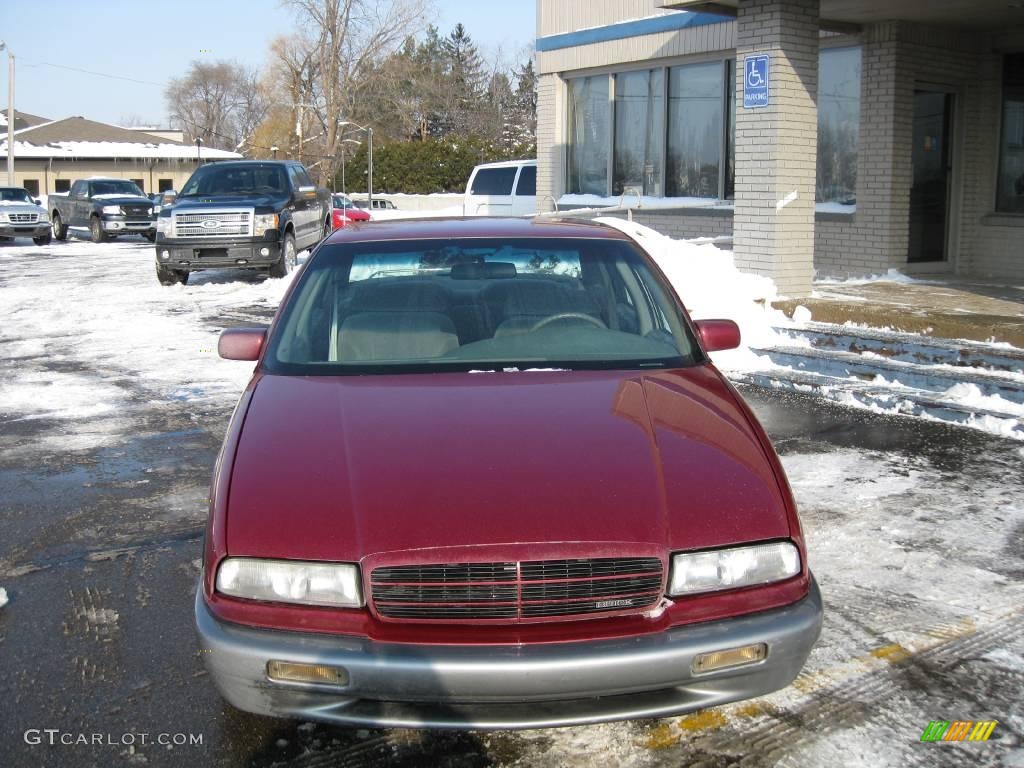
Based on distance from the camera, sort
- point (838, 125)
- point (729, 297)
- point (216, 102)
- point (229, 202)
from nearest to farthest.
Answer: point (729, 297)
point (838, 125)
point (229, 202)
point (216, 102)

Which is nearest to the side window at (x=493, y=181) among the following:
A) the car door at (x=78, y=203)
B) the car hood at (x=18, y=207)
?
the car hood at (x=18, y=207)

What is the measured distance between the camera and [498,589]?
2.79 metres

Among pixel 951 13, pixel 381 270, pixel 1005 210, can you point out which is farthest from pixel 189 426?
pixel 1005 210

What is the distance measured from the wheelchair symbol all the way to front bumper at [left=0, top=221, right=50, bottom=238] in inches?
904

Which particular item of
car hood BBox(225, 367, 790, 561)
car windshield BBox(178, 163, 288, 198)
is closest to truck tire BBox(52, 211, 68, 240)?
car windshield BBox(178, 163, 288, 198)

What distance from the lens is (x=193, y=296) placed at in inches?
607

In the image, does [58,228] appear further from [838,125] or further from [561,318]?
[561,318]

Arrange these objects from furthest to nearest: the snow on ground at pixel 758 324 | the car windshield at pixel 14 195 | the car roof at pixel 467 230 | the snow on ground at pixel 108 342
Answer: the car windshield at pixel 14 195, the snow on ground at pixel 108 342, the snow on ground at pixel 758 324, the car roof at pixel 467 230

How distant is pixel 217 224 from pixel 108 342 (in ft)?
15.0

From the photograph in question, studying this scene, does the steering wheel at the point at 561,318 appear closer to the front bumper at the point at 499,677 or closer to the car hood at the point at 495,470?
the car hood at the point at 495,470

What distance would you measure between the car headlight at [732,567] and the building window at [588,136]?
14.2 meters

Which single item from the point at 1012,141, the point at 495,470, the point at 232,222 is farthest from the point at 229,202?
the point at 495,470

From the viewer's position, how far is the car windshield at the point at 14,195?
93.9 feet

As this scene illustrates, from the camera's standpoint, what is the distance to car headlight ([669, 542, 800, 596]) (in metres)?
2.87
